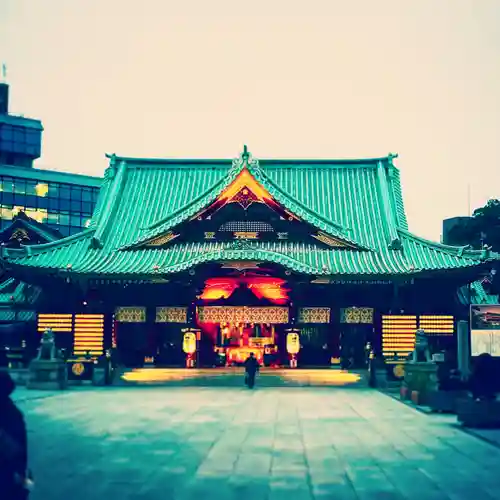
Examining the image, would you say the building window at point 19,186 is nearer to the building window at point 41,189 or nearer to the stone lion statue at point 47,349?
the building window at point 41,189

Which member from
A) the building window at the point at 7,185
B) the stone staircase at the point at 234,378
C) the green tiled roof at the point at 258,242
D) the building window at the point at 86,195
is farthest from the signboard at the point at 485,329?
the building window at the point at 86,195

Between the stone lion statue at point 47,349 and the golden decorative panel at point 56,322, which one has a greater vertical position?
the golden decorative panel at point 56,322

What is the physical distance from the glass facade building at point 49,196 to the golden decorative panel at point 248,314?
5188 centimetres

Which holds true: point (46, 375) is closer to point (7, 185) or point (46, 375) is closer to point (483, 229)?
point (483, 229)

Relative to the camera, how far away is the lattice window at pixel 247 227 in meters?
40.7

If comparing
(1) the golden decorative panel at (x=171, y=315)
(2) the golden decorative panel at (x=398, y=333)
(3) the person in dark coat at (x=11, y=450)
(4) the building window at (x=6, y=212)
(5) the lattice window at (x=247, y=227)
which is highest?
(4) the building window at (x=6, y=212)

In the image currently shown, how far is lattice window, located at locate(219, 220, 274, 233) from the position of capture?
4066 cm

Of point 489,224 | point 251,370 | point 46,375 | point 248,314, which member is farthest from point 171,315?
point 489,224

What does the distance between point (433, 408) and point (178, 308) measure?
674 inches

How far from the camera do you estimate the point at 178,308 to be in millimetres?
38750

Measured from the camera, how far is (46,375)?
34.0m

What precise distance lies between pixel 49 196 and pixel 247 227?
187 ft

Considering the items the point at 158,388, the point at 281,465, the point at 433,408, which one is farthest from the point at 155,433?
the point at 158,388

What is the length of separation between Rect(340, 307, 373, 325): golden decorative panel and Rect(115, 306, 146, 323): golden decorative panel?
31.6 feet
